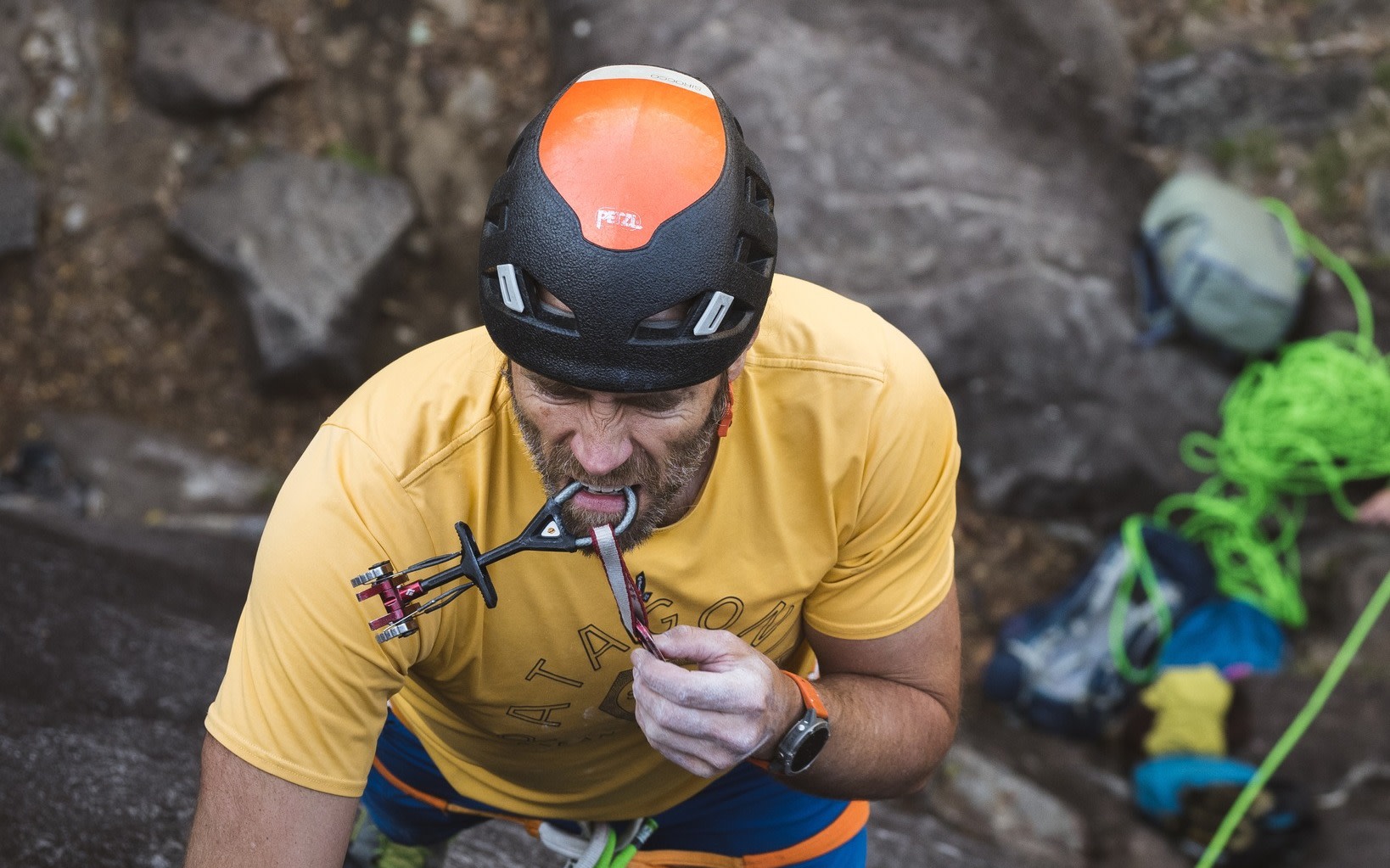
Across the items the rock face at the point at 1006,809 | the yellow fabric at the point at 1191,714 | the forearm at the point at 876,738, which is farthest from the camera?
the yellow fabric at the point at 1191,714

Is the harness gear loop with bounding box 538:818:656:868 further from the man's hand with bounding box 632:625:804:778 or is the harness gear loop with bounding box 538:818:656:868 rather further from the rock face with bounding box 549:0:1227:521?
the rock face with bounding box 549:0:1227:521

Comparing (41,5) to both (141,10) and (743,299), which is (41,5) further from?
(743,299)

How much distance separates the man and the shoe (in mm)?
713

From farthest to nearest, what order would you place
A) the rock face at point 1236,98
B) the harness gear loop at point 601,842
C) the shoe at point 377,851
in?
the rock face at point 1236,98 → the shoe at point 377,851 → the harness gear loop at point 601,842

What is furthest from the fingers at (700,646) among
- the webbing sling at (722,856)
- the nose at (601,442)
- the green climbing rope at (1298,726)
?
the green climbing rope at (1298,726)

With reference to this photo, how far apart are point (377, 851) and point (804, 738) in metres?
1.70

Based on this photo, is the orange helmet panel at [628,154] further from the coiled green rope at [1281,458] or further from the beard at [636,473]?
the coiled green rope at [1281,458]

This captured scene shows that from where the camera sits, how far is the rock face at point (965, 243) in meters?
6.92

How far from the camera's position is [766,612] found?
8.31ft

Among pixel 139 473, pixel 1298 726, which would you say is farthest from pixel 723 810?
pixel 139 473

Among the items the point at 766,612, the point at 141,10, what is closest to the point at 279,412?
the point at 141,10

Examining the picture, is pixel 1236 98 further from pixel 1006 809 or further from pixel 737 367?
pixel 737 367

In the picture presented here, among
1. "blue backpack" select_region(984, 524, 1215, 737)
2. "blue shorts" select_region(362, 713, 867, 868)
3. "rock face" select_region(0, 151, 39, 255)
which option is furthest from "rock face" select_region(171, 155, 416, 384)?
"blue shorts" select_region(362, 713, 867, 868)

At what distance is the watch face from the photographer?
2.20 m
